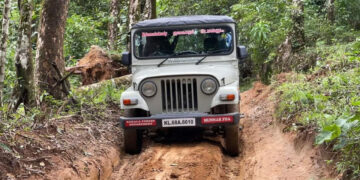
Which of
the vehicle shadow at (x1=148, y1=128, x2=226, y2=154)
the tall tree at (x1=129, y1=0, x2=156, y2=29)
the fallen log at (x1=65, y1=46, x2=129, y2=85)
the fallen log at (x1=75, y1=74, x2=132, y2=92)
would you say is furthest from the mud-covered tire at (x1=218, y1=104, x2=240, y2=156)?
the tall tree at (x1=129, y1=0, x2=156, y2=29)

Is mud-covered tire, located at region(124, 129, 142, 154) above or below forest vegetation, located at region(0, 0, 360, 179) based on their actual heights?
below

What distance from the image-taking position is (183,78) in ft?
20.1

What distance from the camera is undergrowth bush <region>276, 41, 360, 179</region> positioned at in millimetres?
3924

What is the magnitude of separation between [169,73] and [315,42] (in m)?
5.07

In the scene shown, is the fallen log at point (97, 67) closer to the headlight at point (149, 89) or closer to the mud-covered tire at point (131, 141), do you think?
the mud-covered tire at point (131, 141)

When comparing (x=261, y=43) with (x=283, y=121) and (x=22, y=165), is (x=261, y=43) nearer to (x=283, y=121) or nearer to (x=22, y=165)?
(x=283, y=121)

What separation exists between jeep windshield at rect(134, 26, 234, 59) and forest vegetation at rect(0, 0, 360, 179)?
1350mm

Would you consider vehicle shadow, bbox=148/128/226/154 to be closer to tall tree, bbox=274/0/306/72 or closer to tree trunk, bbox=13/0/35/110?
tree trunk, bbox=13/0/35/110

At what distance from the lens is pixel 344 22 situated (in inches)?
499

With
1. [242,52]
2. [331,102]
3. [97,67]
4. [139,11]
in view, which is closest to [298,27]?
[242,52]

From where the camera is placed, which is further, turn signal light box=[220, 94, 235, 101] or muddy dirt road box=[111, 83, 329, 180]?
turn signal light box=[220, 94, 235, 101]

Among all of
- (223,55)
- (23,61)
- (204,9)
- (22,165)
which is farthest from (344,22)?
(22,165)

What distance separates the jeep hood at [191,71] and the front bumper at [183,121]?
1.88ft

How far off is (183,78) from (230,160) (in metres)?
1.39
